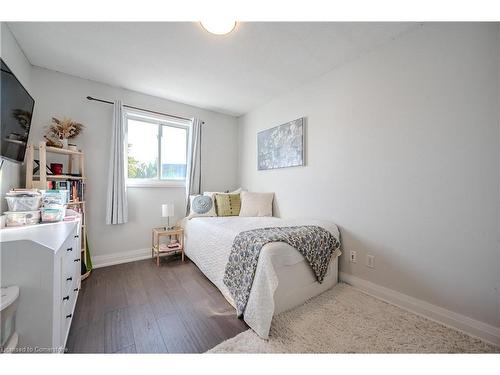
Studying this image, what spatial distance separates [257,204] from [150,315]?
5.77 ft

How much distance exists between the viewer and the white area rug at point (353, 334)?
1213 mm

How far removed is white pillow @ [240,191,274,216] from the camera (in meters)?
2.80

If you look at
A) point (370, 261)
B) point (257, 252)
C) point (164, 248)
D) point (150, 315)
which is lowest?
point (150, 315)

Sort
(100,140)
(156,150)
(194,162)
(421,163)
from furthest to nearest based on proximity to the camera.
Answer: (194,162), (156,150), (100,140), (421,163)

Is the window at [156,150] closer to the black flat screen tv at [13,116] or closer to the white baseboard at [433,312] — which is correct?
the black flat screen tv at [13,116]

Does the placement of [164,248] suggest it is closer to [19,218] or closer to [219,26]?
[19,218]

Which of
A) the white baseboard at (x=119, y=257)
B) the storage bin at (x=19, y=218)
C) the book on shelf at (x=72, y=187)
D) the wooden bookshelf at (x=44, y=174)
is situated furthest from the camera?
the white baseboard at (x=119, y=257)

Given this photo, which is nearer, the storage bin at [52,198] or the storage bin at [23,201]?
the storage bin at [23,201]

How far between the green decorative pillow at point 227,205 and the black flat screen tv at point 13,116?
1984 millimetres

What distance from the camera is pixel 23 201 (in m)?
1.47

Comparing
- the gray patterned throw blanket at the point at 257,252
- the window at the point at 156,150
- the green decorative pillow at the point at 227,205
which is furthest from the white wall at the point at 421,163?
the window at the point at 156,150


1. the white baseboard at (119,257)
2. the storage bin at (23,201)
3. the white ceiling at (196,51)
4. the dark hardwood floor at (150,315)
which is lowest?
the dark hardwood floor at (150,315)

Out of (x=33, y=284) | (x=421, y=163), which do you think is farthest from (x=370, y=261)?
(x=33, y=284)
